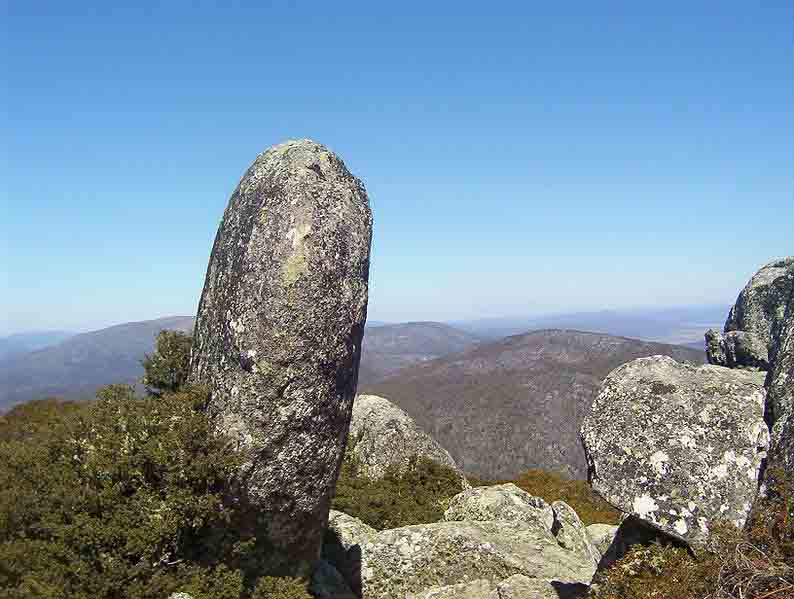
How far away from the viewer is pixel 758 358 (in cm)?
1745

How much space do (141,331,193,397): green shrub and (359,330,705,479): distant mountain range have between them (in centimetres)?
5947

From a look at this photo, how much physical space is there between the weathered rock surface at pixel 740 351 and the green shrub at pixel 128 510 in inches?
566

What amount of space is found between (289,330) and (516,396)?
107716 mm

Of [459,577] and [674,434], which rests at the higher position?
[674,434]

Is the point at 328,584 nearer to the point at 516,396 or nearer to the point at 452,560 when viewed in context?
the point at 452,560

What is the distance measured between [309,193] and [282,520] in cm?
641

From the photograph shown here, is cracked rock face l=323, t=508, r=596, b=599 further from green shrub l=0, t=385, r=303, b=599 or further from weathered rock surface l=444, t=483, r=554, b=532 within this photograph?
green shrub l=0, t=385, r=303, b=599

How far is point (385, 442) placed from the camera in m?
23.0

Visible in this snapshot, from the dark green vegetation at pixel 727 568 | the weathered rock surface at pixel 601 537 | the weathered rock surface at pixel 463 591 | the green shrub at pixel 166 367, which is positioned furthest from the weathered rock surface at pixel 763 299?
the green shrub at pixel 166 367

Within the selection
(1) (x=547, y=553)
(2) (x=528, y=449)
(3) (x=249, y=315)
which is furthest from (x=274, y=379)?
(2) (x=528, y=449)

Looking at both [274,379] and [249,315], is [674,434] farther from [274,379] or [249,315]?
[249,315]

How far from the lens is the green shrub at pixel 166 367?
12688mm

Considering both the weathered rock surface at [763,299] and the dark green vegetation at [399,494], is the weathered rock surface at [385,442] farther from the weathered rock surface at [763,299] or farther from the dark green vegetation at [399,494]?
the weathered rock surface at [763,299]

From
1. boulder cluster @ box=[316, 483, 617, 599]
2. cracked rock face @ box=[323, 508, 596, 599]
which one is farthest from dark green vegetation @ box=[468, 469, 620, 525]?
cracked rock face @ box=[323, 508, 596, 599]
